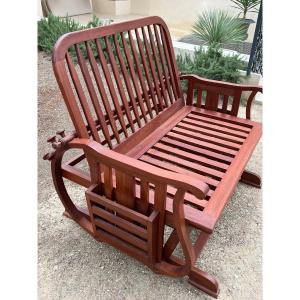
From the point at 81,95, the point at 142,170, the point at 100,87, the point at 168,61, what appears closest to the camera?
the point at 142,170

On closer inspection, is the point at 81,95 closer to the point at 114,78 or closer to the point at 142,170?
the point at 114,78

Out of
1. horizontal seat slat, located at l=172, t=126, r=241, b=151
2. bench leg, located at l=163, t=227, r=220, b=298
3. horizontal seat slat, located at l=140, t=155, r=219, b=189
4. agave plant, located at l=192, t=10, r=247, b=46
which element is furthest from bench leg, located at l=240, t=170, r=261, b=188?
agave plant, located at l=192, t=10, r=247, b=46

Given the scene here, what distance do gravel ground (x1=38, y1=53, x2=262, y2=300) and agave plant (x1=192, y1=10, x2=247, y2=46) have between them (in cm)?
260

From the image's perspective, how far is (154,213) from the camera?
132cm

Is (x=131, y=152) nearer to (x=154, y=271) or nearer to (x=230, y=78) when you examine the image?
(x=154, y=271)

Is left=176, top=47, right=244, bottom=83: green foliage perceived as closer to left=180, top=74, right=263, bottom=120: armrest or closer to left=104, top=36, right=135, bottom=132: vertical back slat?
left=180, top=74, right=263, bottom=120: armrest

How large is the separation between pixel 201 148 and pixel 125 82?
0.63 meters

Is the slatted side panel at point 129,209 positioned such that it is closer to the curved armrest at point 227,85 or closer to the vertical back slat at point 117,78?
the vertical back slat at point 117,78

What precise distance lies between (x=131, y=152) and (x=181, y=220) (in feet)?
2.20

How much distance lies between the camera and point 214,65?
370cm

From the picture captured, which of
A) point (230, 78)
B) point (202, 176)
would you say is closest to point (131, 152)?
point (202, 176)

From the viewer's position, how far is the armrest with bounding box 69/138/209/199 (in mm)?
1119

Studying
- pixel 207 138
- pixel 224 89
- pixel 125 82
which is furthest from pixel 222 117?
pixel 125 82

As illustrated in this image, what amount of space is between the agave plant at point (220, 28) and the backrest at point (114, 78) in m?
2.03
